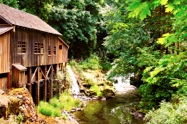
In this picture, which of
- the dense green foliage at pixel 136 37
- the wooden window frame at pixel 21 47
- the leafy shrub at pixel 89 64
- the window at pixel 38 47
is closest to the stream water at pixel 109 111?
the dense green foliage at pixel 136 37

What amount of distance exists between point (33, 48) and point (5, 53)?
3.65m

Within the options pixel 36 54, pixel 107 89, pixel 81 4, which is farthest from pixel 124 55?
pixel 81 4

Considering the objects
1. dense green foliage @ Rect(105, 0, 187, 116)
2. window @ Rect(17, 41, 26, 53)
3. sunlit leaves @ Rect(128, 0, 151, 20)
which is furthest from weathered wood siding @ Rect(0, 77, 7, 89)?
sunlit leaves @ Rect(128, 0, 151, 20)

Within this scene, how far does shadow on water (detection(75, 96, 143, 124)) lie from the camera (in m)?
16.2

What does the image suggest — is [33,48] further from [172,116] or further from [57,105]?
[172,116]

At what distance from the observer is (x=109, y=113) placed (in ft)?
60.8

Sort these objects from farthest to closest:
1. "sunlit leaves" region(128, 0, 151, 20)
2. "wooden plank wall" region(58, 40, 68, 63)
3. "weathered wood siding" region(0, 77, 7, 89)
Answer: "wooden plank wall" region(58, 40, 68, 63), "weathered wood siding" region(0, 77, 7, 89), "sunlit leaves" region(128, 0, 151, 20)

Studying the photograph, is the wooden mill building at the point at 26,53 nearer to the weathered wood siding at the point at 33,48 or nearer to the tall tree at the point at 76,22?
the weathered wood siding at the point at 33,48

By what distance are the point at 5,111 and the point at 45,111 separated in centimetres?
589

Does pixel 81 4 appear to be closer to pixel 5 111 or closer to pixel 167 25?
pixel 167 25

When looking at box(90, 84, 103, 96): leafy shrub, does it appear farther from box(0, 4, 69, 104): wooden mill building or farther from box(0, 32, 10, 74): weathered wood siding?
box(0, 32, 10, 74): weathered wood siding

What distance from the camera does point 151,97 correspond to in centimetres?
1484

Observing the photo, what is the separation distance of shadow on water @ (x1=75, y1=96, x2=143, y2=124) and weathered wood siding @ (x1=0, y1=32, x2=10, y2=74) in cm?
662

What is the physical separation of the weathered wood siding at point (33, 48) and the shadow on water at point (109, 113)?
18.0ft
